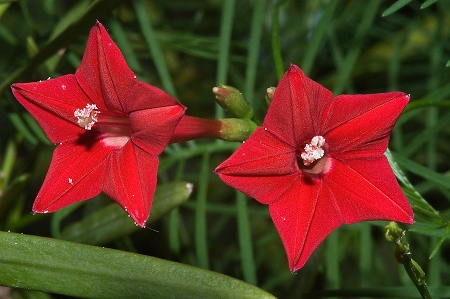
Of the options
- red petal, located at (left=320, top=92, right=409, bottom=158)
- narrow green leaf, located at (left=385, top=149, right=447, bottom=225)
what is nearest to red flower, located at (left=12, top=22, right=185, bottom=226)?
red petal, located at (left=320, top=92, right=409, bottom=158)

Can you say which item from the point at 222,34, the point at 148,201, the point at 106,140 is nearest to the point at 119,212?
the point at 106,140

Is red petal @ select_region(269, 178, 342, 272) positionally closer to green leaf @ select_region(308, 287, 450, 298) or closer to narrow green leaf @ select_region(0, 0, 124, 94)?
green leaf @ select_region(308, 287, 450, 298)

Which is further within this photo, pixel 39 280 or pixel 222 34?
pixel 222 34

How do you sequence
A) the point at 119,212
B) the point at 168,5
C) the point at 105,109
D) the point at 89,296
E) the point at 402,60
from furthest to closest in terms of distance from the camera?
the point at 402,60, the point at 168,5, the point at 119,212, the point at 105,109, the point at 89,296

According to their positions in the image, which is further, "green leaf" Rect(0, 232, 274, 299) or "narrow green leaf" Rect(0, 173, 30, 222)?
"narrow green leaf" Rect(0, 173, 30, 222)

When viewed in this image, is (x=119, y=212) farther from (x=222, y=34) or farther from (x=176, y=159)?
(x=222, y=34)

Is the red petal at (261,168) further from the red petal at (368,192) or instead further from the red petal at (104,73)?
the red petal at (104,73)
